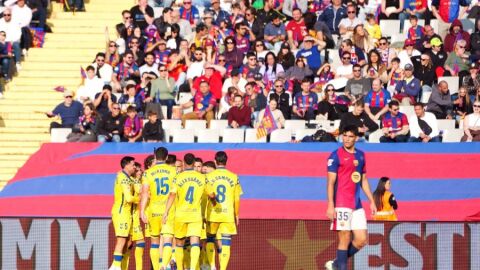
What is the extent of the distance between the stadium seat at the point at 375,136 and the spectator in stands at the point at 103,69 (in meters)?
6.35

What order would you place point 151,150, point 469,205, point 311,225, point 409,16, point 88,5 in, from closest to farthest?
point 311,225, point 469,205, point 151,150, point 409,16, point 88,5

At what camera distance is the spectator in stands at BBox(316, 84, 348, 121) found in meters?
28.5

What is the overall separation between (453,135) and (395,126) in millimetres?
1122

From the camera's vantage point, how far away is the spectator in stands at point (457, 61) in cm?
2936

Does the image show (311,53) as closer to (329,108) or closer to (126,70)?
(329,108)

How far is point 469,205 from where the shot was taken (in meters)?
26.0

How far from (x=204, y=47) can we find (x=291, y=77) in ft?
7.51

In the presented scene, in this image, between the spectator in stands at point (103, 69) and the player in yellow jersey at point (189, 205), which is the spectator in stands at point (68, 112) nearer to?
the spectator in stands at point (103, 69)

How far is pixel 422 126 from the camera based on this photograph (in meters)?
27.7

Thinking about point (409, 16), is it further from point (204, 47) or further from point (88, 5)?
point (88, 5)

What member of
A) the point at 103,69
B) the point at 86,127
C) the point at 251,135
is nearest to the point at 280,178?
the point at 251,135

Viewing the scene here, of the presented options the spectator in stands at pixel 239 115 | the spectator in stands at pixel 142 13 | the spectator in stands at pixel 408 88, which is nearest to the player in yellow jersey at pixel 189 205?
the spectator in stands at pixel 239 115

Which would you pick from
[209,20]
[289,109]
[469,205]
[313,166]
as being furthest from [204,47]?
[469,205]

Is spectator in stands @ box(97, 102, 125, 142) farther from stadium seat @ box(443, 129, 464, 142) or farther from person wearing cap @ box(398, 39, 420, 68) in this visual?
stadium seat @ box(443, 129, 464, 142)
